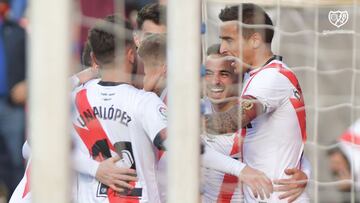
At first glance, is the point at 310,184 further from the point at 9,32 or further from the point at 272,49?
the point at 9,32

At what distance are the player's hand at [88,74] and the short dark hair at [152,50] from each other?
4.8 inches

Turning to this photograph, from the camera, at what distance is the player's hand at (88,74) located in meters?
2.59

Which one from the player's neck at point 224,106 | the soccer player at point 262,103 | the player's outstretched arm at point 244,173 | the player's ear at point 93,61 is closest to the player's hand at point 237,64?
the soccer player at point 262,103

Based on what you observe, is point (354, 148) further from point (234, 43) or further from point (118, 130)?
point (118, 130)

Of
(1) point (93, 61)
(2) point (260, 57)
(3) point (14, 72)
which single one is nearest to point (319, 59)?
(2) point (260, 57)

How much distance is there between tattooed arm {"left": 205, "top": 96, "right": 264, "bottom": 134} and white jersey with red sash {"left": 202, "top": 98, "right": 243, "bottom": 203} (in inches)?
0.8

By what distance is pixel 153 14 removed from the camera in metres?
2.56

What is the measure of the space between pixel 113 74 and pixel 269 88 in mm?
442

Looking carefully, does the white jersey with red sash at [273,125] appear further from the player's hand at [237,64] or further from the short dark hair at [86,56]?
the short dark hair at [86,56]

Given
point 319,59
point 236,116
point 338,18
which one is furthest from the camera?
point 319,59

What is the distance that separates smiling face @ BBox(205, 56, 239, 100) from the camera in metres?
2.79

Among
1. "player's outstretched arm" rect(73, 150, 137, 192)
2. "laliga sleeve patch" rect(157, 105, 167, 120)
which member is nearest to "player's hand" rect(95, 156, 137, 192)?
"player's outstretched arm" rect(73, 150, 137, 192)

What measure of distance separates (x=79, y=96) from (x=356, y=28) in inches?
36.4

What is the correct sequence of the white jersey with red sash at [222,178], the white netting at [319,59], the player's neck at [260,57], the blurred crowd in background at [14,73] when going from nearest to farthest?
the blurred crowd in background at [14,73], the white jersey with red sash at [222,178], the player's neck at [260,57], the white netting at [319,59]
